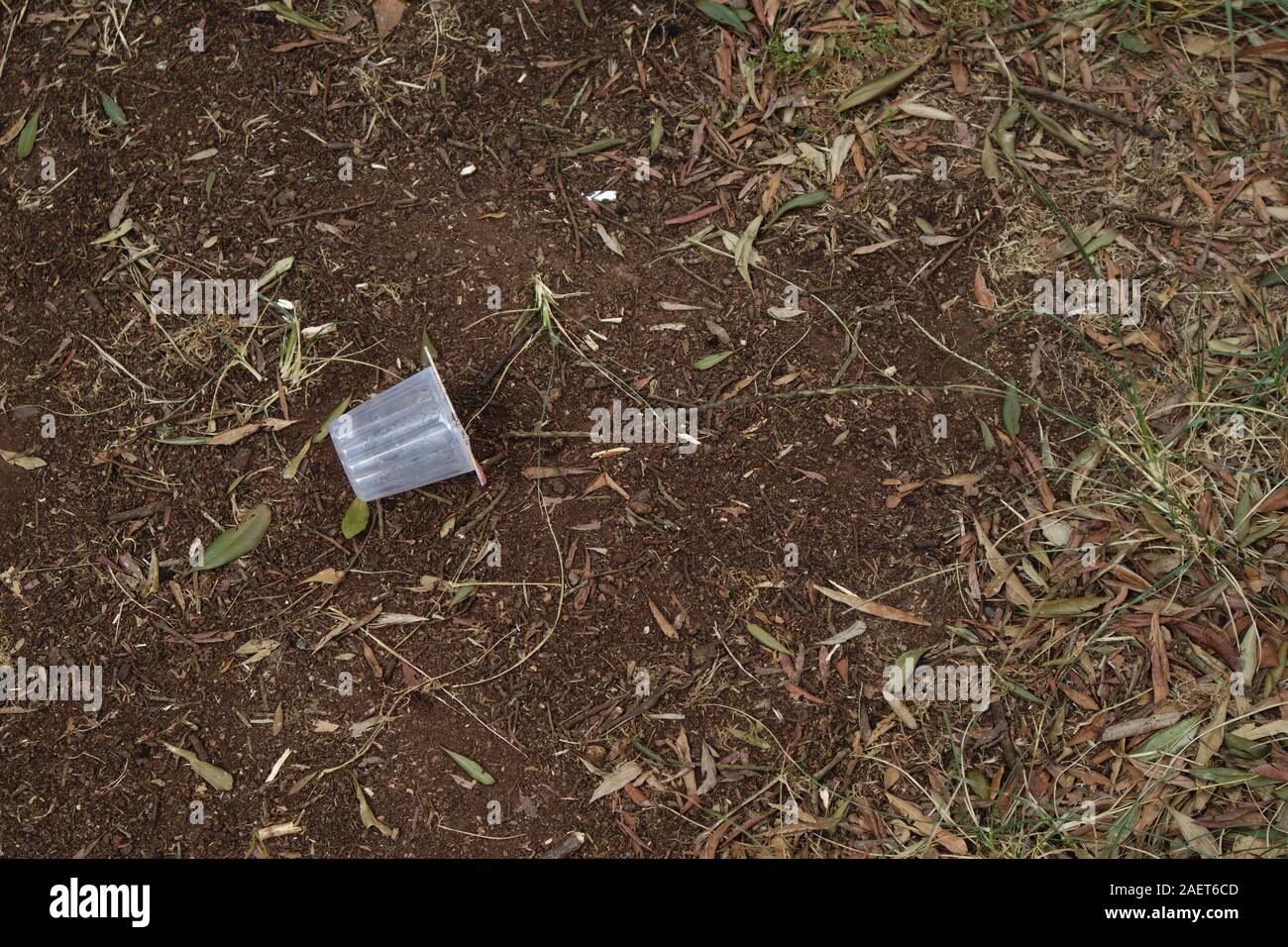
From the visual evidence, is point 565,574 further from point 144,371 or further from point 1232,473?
point 1232,473

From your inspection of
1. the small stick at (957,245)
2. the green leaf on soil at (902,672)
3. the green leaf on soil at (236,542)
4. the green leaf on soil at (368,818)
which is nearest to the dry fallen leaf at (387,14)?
the green leaf on soil at (236,542)

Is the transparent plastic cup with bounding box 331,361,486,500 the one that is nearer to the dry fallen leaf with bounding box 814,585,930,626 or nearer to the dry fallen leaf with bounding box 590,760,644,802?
the dry fallen leaf with bounding box 590,760,644,802

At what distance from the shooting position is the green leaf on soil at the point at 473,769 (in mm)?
2846

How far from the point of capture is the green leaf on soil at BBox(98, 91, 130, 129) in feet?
10.8

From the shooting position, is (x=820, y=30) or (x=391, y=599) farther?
(x=820, y=30)

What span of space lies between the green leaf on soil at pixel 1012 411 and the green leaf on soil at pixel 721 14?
1.57m

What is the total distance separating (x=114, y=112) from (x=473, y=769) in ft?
8.64

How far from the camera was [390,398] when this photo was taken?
2.93 meters

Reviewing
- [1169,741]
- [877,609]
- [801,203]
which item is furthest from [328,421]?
[1169,741]

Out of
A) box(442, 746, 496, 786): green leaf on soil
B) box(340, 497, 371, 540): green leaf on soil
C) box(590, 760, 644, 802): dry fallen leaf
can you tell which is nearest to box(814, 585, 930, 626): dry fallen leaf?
box(590, 760, 644, 802): dry fallen leaf

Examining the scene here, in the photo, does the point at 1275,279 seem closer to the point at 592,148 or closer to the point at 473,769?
the point at 592,148

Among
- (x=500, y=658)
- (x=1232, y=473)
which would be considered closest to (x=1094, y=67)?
(x=1232, y=473)

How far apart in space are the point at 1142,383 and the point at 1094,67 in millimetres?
1158

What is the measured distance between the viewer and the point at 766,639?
9.55 feet
